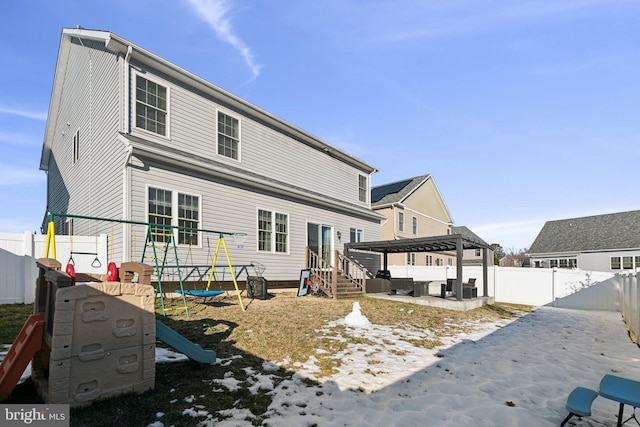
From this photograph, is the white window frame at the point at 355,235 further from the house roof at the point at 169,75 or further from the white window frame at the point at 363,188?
the house roof at the point at 169,75

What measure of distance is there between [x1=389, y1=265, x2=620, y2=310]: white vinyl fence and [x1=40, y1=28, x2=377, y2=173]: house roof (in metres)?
9.02

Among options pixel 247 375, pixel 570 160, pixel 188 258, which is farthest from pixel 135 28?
pixel 570 160

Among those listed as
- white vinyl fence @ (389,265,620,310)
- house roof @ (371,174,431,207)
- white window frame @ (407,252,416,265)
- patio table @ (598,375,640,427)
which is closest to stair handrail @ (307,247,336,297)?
white vinyl fence @ (389,265,620,310)

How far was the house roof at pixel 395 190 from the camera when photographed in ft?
87.8

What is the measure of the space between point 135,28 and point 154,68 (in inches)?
115

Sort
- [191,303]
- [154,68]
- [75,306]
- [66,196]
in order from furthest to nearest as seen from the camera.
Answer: [66,196], [154,68], [191,303], [75,306]

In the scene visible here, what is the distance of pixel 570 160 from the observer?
18.0 metres

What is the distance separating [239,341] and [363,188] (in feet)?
48.9

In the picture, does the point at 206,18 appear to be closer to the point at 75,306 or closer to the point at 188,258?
the point at 188,258

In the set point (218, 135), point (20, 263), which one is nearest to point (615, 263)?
point (218, 135)

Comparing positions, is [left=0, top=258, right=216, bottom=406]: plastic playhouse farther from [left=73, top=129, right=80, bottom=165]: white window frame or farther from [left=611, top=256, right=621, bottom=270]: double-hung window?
[left=611, top=256, right=621, bottom=270]: double-hung window

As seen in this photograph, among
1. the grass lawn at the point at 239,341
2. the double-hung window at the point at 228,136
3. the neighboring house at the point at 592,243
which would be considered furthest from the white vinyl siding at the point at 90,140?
the neighboring house at the point at 592,243

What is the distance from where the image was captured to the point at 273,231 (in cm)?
1375

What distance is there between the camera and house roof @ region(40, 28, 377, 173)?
9.98 m
